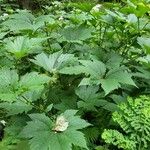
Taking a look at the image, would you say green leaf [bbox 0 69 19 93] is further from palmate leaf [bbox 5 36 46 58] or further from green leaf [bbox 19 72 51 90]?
palmate leaf [bbox 5 36 46 58]

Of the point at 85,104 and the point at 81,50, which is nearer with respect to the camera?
the point at 85,104

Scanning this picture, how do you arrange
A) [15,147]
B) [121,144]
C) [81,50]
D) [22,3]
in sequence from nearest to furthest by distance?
[121,144]
[15,147]
[81,50]
[22,3]

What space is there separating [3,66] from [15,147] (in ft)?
1.91

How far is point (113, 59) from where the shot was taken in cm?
225

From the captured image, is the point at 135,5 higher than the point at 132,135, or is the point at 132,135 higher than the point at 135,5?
the point at 135,5

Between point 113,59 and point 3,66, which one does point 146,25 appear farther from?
point 3,66

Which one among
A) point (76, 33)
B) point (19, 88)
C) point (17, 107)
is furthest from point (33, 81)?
point (76, 33)

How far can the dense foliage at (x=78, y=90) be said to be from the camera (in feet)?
5.67

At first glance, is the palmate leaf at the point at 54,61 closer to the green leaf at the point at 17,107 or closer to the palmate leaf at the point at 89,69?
the palmate leaf at the point at 89,69

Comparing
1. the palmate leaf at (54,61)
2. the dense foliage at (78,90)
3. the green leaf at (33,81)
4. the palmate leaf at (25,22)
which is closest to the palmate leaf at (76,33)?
the dense foliage at (78,90)

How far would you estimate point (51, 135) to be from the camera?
1.65 m

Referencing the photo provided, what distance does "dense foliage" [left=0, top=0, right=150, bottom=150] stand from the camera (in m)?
1.73

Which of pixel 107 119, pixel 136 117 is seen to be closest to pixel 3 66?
pixel 107 119

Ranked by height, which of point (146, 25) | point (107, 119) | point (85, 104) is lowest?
point (107, 119)
